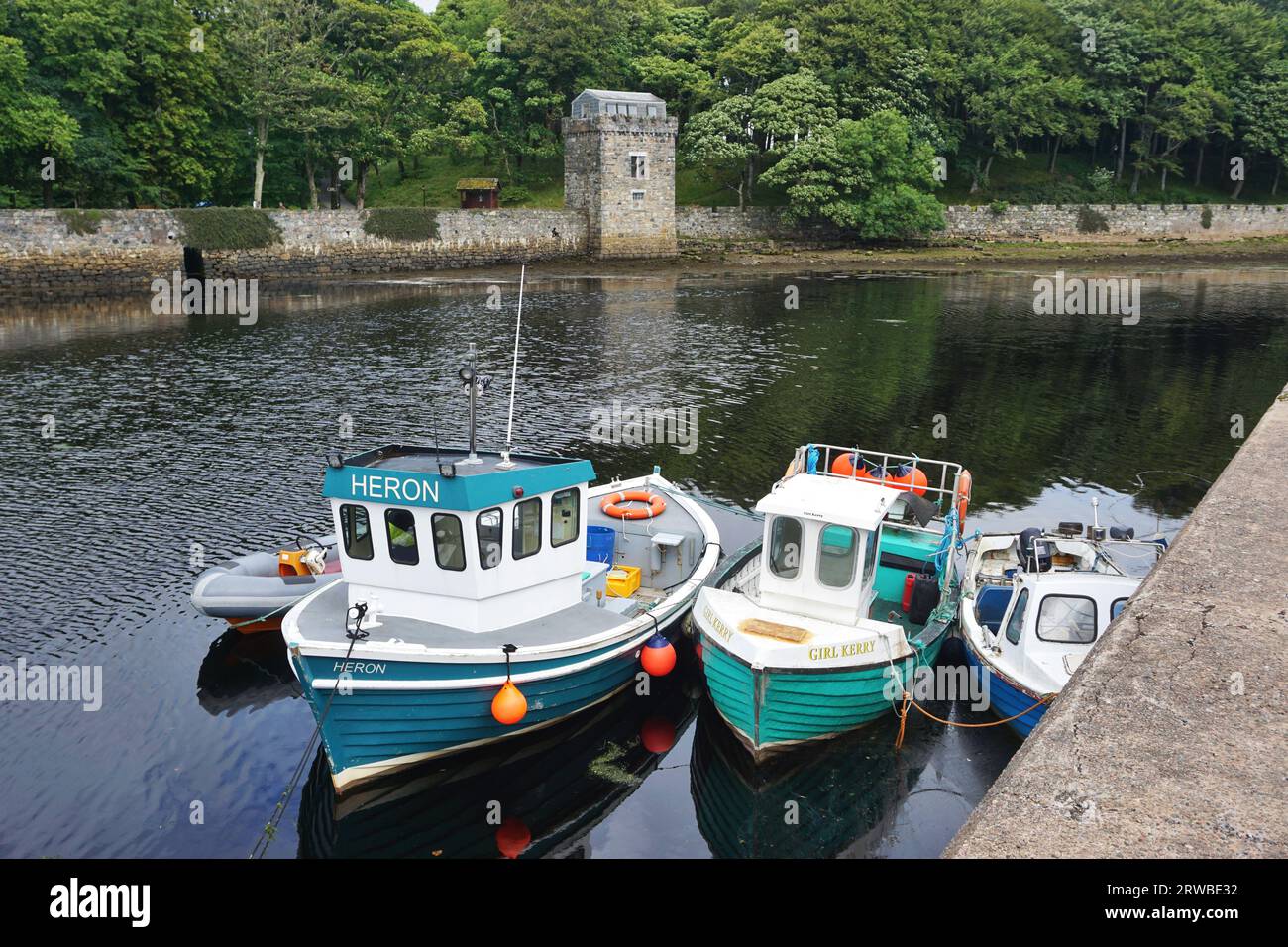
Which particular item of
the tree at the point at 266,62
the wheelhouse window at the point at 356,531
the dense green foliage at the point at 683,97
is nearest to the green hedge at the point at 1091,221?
the dense green foliage at the point at 683,97

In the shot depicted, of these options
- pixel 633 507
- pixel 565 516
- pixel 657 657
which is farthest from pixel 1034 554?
pixel 565 516

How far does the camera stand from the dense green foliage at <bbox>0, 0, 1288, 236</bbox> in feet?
203

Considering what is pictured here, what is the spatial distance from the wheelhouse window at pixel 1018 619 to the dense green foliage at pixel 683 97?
193ft

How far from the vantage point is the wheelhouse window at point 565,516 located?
51.5 ft

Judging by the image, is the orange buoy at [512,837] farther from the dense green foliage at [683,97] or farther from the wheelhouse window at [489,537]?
the dense green foliage at [683,97]

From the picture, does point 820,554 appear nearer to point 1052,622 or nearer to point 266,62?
point 1052,622

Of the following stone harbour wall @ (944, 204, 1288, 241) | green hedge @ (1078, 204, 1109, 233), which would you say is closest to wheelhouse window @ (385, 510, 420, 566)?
stone harbour wall @ (944, 204, 1288, 241)

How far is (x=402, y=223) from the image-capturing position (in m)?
70.6

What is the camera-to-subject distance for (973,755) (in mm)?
15703

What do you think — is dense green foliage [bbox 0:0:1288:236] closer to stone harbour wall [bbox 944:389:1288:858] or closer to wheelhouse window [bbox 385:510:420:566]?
→ wheelhouse window [bbox 385:510:420:566]

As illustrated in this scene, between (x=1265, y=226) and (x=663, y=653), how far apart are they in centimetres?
9126

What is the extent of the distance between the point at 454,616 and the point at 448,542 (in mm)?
1141
